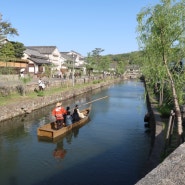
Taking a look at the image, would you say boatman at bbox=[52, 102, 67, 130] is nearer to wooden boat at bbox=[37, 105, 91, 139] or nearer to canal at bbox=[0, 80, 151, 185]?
wooden boat at bbox=[37, 105, 91, 139]

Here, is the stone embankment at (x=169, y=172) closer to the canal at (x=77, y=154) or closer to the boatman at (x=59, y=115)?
the canal at (x=77, y=154)

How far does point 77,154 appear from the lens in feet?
51.5

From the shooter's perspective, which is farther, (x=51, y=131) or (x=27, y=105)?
(x=27, y=105)

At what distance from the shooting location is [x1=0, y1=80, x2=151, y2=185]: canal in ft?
40.6

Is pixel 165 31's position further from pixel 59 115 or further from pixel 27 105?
pixel 27 105

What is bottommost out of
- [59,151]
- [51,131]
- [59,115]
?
[59,151]

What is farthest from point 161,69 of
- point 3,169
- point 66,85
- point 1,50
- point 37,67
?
point 37,67

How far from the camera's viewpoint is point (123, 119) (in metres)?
26.1

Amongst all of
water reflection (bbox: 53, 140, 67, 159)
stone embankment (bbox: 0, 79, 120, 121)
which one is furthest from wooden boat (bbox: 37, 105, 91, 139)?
stone embankment (bbox: 0, 79, 120, 121)

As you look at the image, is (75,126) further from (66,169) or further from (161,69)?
(161,69)

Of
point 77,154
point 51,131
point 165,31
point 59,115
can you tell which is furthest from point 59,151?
point 165,31

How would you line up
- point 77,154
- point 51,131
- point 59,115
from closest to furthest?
point 77,154 → point 51,131 → point 59,115

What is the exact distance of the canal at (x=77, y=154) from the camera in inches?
488

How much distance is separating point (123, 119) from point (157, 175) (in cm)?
2071
